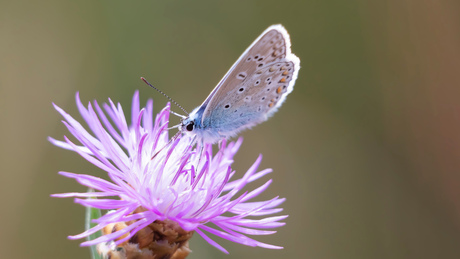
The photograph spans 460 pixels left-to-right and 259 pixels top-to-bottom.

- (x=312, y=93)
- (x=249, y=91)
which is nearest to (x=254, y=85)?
(x=249, y=91)

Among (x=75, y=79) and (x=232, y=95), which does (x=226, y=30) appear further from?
(x=232, y=95)

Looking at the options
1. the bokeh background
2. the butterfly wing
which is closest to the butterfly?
the butterfly wing

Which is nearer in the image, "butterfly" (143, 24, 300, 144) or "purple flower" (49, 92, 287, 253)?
"purple flower" (49, 92, 287, 253)

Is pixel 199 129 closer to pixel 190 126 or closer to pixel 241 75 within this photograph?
pixel 190 126

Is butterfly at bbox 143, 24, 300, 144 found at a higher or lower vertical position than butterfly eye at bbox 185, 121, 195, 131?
higher

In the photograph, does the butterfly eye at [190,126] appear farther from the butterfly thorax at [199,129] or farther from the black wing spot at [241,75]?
the black wing spot at [241,75]

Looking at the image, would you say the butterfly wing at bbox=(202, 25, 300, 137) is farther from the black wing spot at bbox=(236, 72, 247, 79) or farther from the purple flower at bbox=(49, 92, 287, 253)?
the purple flower at bbox=(49, 92, 287, 253)

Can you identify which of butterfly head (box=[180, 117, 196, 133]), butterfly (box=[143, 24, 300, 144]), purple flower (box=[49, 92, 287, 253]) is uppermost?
butterfly (box=[143, 24, 300, 144])

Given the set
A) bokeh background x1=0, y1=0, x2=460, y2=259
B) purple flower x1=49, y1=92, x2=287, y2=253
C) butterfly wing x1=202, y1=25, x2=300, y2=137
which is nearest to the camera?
purple flower x1=49, y1=92, x2=287, y2=253
